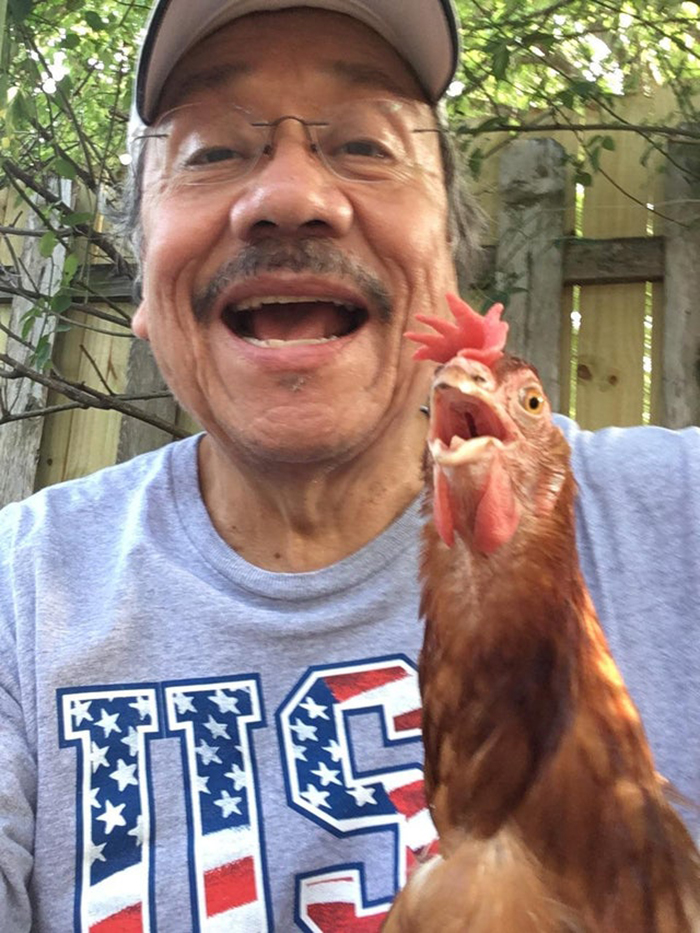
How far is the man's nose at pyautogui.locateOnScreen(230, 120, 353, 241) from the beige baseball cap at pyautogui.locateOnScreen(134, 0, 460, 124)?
0.21 m

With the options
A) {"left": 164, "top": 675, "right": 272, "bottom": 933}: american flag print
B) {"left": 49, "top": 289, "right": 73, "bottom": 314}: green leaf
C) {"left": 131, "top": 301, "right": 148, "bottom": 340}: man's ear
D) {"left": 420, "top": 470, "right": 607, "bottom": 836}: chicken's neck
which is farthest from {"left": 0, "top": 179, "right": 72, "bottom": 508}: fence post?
{"left": 420, "top": 470, "right": 607, "bottom": 836}: chicken's neck

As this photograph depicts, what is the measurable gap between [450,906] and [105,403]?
6.95 ft

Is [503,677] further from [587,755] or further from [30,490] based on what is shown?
[30,490]

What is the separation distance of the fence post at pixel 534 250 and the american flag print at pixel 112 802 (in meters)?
1.59

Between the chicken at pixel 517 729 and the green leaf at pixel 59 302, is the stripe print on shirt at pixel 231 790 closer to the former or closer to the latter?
the chicken at pixel 517 729

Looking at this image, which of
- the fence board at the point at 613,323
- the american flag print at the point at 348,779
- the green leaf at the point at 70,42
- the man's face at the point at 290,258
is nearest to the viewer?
the american flag print at the point at 348,779

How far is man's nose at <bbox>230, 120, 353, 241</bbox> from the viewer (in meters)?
1.42

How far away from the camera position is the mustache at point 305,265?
4.70ft

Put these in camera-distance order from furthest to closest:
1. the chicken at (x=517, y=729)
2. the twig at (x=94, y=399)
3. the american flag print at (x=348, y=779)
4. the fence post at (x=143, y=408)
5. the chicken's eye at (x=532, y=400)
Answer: the fence post at (x=143, y=408)
the twig at (x=94, y=399)
the american flag print at (x=348, y=779)
the chicken's eye at (x=532, y=400)
the chicken at (x=517, y=729)

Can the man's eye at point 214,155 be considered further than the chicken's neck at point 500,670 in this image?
Yes

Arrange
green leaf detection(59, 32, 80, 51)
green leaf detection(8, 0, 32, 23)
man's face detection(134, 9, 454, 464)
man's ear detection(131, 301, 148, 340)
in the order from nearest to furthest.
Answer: man's face detection(134, 9, 454, 464) → man's ear detection(131, 301, 148, 340) → green leaf detection(8, 0, 32, 23) → green leaf detection(59, 32, 80, 51)

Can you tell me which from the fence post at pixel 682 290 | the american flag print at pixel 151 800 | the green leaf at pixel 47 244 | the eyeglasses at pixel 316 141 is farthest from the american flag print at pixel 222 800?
the fence post at pixel 682 290

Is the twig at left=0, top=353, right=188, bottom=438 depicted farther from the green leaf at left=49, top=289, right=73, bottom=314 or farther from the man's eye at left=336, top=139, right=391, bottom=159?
the man's eye at left=336, top=139, right=391, bottom=159

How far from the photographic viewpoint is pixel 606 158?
2.75 m
